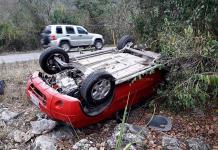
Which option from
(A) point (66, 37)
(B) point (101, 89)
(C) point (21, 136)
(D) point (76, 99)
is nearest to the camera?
(D) point (76, 99)

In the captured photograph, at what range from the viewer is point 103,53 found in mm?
7441

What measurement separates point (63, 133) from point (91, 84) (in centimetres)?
120

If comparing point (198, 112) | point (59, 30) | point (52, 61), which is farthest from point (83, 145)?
point (59, 30)

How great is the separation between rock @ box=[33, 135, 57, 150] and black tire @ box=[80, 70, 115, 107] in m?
0.88

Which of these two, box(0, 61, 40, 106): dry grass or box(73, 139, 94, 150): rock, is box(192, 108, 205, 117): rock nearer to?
box(73, 139, 94, 150): rock

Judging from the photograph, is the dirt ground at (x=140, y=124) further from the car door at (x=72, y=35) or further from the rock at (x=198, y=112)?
the car door at (x=72, y=35)

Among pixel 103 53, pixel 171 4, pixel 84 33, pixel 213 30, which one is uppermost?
pixel 171 4

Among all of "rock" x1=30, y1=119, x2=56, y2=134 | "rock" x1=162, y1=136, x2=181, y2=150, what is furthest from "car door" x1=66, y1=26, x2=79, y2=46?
"rock" x1=162, y1=136, x2=181, y2=150

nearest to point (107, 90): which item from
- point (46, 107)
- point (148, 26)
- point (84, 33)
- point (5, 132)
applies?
point (46, 107)

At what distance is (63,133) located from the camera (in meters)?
5.73

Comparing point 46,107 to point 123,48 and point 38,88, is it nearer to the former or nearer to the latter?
point 38,88

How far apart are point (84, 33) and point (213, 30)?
595 inches

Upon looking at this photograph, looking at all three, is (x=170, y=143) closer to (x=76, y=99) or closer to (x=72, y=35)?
(x=76, y=99)

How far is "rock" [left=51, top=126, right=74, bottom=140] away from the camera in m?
5.62
